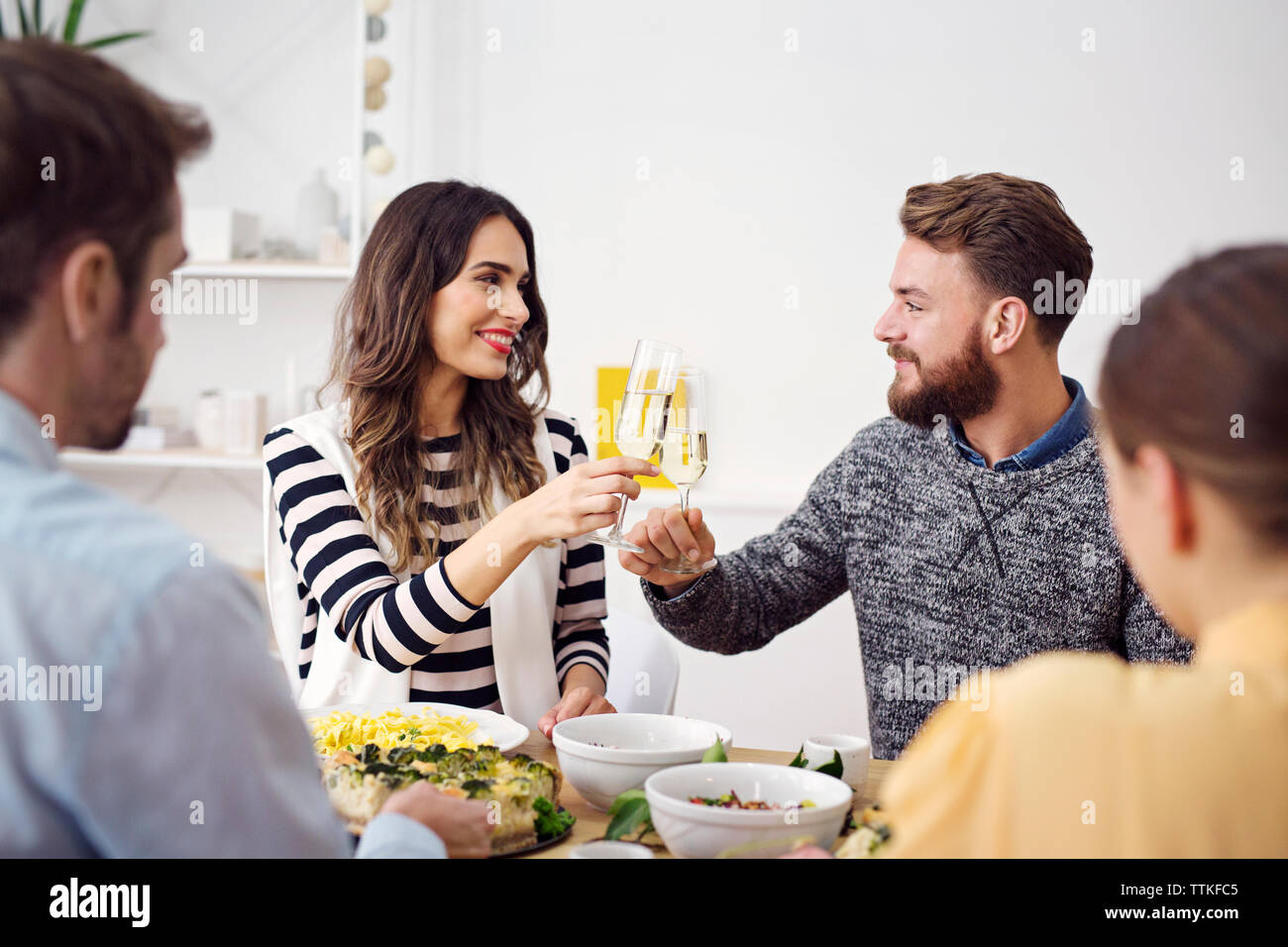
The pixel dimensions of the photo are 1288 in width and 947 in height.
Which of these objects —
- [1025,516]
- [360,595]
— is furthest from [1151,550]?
[360,595]

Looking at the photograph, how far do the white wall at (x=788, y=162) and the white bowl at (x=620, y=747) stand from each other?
5.41 feet

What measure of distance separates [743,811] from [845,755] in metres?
0.30

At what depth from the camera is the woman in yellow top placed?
2.22 feet

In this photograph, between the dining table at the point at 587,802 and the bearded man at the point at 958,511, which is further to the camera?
the bearded man at the point at 958,511

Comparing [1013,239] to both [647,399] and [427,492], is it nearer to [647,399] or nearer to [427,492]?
[647,399]

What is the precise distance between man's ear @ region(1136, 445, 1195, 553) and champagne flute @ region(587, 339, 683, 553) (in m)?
0.72

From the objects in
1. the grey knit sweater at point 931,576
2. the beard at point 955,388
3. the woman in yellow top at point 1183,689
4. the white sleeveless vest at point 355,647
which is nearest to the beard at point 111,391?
the woman in yellow top at point 1183,689

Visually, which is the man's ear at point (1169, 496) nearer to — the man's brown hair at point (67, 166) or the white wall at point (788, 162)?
the man's brown hair at point (67, 166)

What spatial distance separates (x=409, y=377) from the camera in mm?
1892

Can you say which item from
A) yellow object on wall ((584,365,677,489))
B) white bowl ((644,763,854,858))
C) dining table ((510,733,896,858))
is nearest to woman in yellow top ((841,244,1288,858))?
white bowl ((644,763,854,858))

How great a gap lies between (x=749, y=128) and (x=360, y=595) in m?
2.05

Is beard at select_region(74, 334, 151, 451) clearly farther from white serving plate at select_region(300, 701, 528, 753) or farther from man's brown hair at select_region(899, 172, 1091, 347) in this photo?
man's brown hair at select_region(899, 172, 1091, 347)

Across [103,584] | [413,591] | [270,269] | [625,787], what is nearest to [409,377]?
[413,591]

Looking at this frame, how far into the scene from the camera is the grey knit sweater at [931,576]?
171 centimetres
